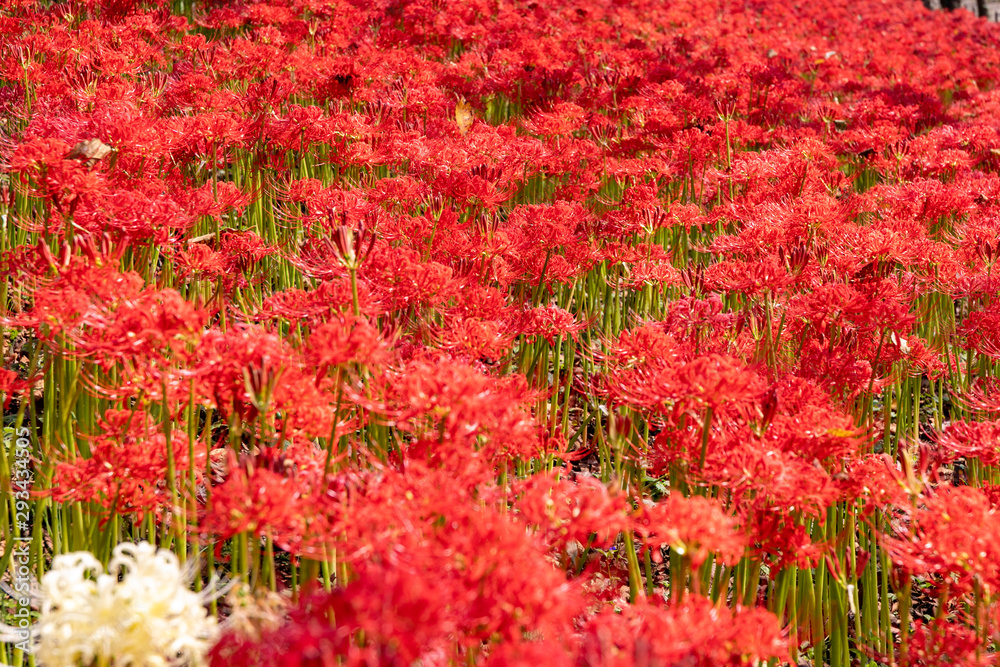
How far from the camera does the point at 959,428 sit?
245cm

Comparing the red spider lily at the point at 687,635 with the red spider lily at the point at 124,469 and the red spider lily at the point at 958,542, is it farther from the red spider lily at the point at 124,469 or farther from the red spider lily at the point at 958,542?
the red spider lily at the point at 124,469

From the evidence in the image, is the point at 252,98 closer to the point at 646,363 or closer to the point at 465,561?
the point at 646,363

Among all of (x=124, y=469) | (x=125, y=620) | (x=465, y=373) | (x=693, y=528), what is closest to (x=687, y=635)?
(x=693, y=528)

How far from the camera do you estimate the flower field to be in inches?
54.1

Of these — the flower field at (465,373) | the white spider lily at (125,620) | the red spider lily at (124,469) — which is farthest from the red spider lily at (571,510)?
the red spider lily at (124,469)

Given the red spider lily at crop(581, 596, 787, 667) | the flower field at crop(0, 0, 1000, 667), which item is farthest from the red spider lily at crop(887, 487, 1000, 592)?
the red spider lily at crop(581, 596, 787, 667)

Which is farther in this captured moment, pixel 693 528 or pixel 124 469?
pixel 124 469

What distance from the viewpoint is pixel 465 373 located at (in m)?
1.71

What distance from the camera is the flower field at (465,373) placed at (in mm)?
1373

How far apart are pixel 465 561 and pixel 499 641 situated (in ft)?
0.50

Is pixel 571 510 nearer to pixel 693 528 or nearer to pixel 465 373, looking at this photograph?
pixel 693 528

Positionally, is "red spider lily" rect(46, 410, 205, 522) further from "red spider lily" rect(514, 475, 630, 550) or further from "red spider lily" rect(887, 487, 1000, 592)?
"red spider lily" rect(887, 487, 1000, 592)

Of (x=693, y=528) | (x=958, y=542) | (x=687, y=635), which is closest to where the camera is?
(x=687, y=635)

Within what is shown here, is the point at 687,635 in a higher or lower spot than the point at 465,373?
lower
